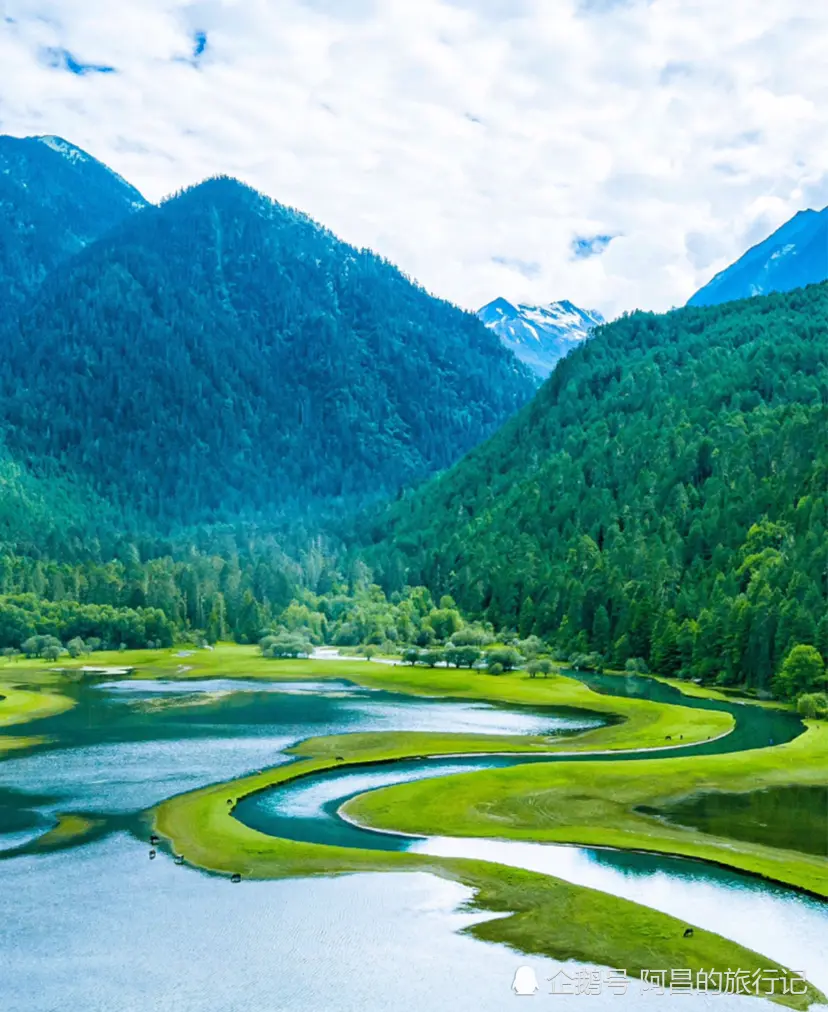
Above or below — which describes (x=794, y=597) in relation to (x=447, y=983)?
above

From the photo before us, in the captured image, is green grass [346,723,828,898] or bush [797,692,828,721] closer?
green grass [346,723,828,898]

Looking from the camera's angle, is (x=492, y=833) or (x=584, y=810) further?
(x=584, y=810)

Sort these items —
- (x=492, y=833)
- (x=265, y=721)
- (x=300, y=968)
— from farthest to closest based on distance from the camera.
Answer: (x=265, y=721) → (x=492, y=833) → (x=300, y=968)

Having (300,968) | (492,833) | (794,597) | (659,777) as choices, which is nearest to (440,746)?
(659,777)

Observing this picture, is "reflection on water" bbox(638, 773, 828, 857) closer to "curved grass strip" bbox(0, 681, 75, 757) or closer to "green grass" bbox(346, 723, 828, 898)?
"green grass" bbox(346, 723, 828, 898)

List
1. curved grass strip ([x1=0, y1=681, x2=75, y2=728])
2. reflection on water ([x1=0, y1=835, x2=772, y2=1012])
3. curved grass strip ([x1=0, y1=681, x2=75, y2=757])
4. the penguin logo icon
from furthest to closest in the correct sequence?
curved grass strip ([x1=0, y1=681, x2=75, y2=728]) → curved grass strip ([x1=0, y1=681, x2=75, y2=757]) → the penguin logo icon → reflection on water ([x1=0, y1=835, x2=772, y2=1012])

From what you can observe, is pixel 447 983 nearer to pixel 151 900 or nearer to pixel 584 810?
pixel 151 900

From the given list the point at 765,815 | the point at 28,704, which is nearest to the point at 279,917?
the point at 765,815

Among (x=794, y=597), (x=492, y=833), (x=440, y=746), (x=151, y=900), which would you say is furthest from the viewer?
(x=794, y=597)

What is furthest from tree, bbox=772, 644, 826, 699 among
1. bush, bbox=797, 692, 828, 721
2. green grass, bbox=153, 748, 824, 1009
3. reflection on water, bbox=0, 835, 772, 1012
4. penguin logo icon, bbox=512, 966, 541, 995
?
penguin logo icon, bbox=512, 966, 541, 995
